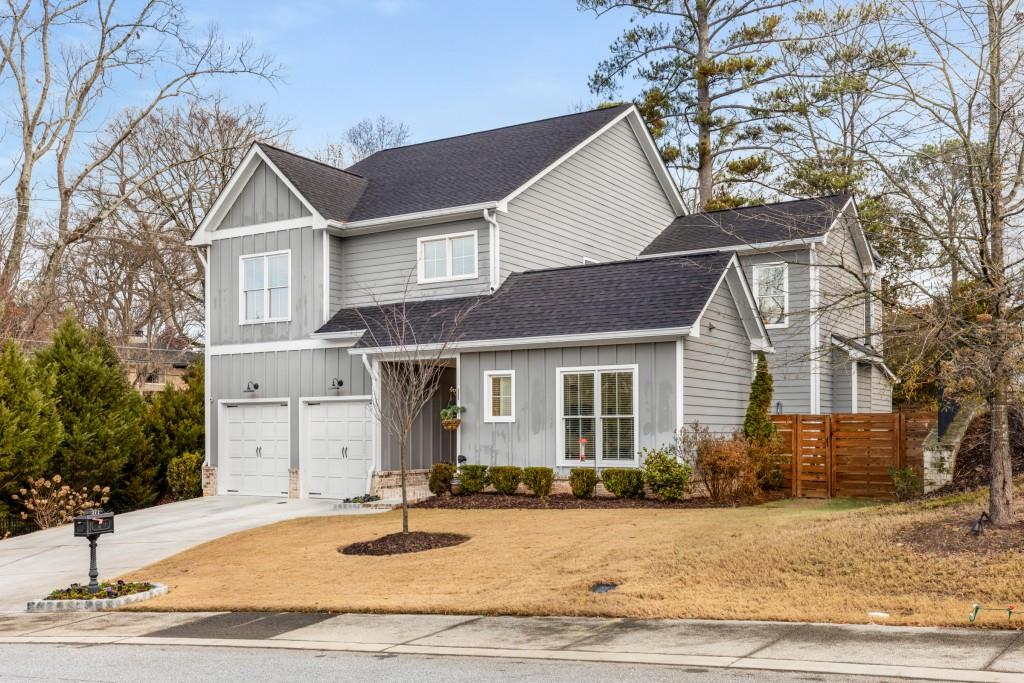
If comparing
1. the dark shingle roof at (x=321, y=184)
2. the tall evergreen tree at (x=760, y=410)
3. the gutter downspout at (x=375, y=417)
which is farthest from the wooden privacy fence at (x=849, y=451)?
the dark shingle roof at (x=321, y=184)

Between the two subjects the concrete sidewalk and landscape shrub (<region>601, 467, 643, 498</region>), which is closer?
the concrete sidewalk

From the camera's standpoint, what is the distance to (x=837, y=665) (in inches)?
292

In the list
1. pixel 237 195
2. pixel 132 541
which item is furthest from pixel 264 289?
pixel 132 541

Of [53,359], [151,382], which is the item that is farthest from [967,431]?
[151,382]

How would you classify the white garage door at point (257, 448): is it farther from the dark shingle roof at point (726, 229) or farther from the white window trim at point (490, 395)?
the dark shingle roof at point (726, 229)

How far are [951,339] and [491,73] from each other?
22455 mm

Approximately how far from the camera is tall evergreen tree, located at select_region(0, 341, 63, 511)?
1983cm

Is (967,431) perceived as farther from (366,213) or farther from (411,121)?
(411,121)

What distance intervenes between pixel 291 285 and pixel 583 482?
8796 millimetres

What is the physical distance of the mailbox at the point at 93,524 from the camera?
41.3 feet

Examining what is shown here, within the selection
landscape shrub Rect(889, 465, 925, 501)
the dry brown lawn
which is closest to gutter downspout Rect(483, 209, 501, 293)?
the dry brown lawn

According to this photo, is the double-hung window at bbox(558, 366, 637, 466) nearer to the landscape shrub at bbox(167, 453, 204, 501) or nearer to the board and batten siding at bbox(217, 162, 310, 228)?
the board and batten siding at bbox(217, 162, 310, 228)

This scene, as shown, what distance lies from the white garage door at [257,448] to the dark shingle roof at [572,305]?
277 centimetres

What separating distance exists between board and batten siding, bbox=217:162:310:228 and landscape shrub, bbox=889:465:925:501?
44.8 ft
